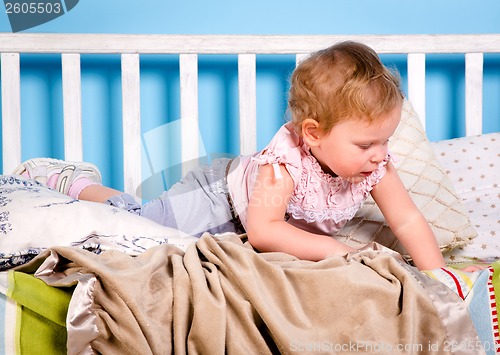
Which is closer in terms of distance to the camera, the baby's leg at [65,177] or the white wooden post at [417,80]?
the baby's leg at [65,177]

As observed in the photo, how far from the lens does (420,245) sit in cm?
121

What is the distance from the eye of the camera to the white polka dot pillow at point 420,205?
4.30 ft

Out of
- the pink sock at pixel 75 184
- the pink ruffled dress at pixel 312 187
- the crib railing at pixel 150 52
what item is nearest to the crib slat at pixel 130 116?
the crib railing at pixel 150 52

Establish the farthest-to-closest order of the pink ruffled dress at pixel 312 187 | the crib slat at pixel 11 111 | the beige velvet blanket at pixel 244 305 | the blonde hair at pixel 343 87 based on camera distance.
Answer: the crib slat at pixel 11 111
the pink ruffled dress at pixel 312 187
the blonde hair at pixel 343 87
the beige velvet blanket at pixel 244 305

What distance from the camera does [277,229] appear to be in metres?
1.16

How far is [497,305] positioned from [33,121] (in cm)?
133

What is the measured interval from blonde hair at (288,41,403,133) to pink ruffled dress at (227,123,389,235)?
6 centimetres

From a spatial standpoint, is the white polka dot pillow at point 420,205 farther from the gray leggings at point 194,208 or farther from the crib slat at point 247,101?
the crib slat at point 247,101

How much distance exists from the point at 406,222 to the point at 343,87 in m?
0.28

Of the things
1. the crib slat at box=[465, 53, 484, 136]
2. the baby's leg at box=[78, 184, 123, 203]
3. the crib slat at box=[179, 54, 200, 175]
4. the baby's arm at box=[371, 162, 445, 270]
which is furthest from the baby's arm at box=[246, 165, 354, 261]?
the crib slat at box=[465, 53, 484, 136]

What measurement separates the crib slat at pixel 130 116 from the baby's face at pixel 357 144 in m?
0.66

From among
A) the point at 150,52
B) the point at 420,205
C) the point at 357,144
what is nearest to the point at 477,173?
the point at 420,205

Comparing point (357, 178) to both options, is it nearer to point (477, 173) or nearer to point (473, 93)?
point (477, 173)

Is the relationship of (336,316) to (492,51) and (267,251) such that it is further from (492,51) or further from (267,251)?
(492,51)
